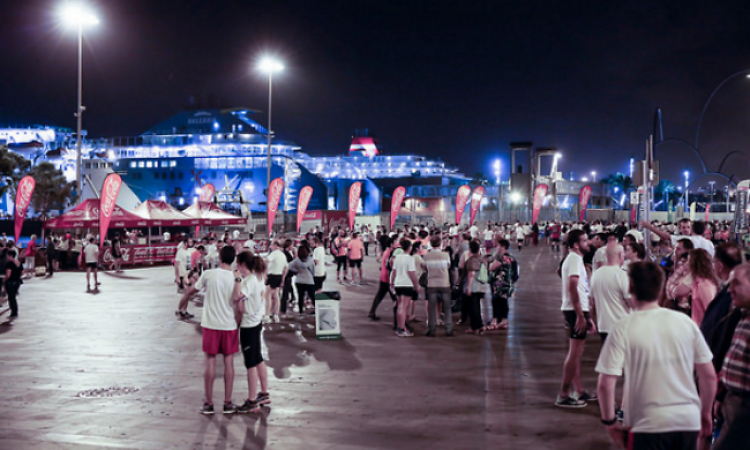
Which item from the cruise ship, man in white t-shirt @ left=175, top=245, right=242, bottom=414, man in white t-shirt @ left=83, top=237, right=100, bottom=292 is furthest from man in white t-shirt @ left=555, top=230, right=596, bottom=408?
the cruise ship

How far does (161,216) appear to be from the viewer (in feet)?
106

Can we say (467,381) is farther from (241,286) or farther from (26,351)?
(26,351)

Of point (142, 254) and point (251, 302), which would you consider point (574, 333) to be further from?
point (142, 254)

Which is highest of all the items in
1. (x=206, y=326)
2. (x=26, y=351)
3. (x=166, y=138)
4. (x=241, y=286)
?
(x=166, y=138)

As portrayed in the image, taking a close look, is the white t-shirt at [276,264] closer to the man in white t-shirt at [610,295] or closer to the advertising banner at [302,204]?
the man in white t-shirt at [610,295]

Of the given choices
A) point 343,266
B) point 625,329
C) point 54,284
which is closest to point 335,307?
point 625,329

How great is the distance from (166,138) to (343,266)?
87650 millimetres

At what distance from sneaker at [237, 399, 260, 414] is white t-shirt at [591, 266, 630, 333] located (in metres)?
3.58

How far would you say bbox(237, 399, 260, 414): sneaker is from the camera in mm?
6488

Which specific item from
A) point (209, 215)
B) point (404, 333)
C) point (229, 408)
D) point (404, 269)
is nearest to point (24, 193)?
point (209, 215)

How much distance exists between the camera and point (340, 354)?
30.8 ft

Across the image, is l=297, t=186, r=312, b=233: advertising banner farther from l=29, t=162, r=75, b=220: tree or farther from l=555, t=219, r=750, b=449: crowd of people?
l=29, t=162, r=75, b=220: tree

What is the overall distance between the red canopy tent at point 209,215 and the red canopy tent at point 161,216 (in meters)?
0.65

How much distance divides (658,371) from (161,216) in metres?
31.7
